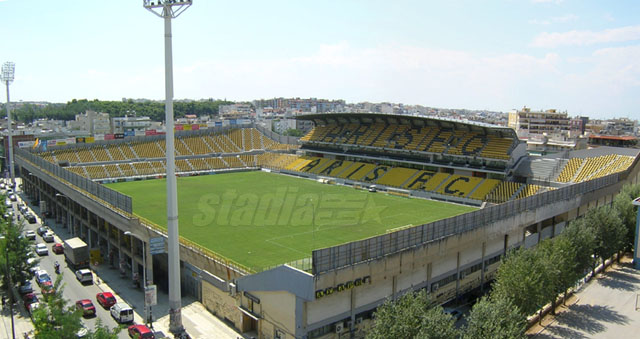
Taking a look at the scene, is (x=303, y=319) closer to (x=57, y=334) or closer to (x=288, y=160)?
(x=57, y=334)

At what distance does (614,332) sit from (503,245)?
801cm

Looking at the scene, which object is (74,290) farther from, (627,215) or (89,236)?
(627,215)

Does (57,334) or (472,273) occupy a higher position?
(57,334)

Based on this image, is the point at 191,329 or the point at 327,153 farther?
the point at 327,153

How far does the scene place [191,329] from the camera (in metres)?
23.2

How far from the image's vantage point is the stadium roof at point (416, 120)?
53.7 m

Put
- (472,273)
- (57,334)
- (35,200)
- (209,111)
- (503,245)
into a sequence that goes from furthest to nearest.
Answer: (209,111) → (35,200) → (503,245) → (472,273) → (57,334)

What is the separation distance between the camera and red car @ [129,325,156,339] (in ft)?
70.1

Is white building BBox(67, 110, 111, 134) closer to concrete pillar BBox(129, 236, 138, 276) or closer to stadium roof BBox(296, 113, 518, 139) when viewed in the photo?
stadium roof BBox(296, 113, 518, 139)

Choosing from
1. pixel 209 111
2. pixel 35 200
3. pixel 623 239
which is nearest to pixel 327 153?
pixel 35 200

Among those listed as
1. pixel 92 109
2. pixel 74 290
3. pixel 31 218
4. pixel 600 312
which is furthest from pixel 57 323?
pixel 92 109

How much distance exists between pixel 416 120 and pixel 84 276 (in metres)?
44.8

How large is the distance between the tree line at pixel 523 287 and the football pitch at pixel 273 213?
469 inches

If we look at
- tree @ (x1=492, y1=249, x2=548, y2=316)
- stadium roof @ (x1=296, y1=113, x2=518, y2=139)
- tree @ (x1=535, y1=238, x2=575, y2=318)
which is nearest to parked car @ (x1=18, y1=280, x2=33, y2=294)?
tree @ (x1=492, y1=249, x2=548, y2=316)
